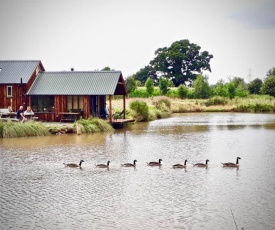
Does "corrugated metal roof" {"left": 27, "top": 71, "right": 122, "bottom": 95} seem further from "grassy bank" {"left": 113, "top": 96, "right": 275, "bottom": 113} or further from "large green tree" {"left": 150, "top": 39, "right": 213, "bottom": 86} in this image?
"large green tree" {"left": 150, "top": 39, "right": 213, "bottom": 86}

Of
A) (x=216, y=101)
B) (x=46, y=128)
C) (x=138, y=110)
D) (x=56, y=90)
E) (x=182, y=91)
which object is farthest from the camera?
(x=182, y=91)

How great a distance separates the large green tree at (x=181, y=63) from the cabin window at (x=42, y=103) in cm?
5913

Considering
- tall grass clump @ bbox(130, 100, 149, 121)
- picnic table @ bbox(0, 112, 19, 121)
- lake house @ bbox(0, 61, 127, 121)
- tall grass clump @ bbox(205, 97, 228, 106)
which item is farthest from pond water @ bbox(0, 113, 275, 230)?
tall grass clump @ bbox(205, 97, 228, 106)

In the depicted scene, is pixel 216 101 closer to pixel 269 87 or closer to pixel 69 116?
pixel 269 87

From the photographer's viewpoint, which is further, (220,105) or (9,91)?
(220,105)

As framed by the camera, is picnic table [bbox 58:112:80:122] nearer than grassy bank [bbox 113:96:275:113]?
Yes

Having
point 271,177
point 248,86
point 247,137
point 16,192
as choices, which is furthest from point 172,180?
point 248,86

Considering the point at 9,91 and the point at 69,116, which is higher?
the point at 9,91

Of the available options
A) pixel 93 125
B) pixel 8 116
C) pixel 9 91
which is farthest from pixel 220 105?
pixel 8 116

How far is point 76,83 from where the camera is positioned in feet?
136

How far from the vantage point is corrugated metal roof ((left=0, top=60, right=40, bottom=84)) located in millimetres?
41875

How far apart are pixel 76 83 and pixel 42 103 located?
12.0 feet

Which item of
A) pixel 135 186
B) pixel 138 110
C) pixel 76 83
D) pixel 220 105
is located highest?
pixel 76 83

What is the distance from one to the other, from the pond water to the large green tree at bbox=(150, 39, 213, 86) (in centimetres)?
6823
